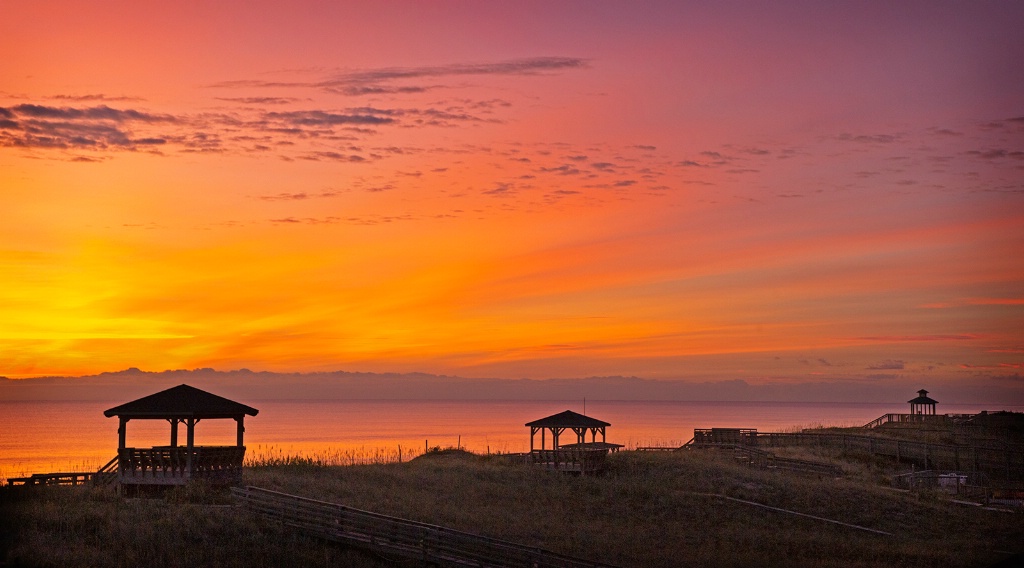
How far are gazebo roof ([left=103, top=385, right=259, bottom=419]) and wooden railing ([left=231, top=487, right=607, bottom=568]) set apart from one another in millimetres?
4937

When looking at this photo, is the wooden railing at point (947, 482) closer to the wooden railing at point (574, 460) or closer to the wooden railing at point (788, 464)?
the wooden railing at point (788, 464)

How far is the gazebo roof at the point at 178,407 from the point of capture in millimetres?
36344

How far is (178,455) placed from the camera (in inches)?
1414

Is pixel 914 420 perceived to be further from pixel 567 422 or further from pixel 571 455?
pixel 571 455

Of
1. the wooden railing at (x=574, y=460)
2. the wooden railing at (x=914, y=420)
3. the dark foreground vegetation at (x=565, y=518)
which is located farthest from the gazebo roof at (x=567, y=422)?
the wooden railing at (x=914, y=420)

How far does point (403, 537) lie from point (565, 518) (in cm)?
1120

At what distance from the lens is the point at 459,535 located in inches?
1197

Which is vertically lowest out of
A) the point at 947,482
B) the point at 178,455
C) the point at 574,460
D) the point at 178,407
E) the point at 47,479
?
the point at 947,482

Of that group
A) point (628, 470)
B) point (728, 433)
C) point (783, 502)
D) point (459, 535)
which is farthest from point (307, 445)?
point (459, 535)

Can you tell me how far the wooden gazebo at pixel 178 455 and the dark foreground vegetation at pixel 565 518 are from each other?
87 cm

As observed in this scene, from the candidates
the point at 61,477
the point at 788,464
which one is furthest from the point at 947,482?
the point at 61,477

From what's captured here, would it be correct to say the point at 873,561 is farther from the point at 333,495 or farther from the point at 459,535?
the point at 333,495

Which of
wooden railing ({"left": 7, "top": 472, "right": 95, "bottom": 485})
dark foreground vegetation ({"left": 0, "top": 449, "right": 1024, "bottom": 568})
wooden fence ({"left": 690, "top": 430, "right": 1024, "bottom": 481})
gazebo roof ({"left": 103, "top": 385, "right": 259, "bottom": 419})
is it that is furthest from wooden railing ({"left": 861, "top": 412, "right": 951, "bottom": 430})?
wooden railing ({"left": 7, "top": 472, "right": 95, "bottom": 485})

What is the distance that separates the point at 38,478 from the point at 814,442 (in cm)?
5141
